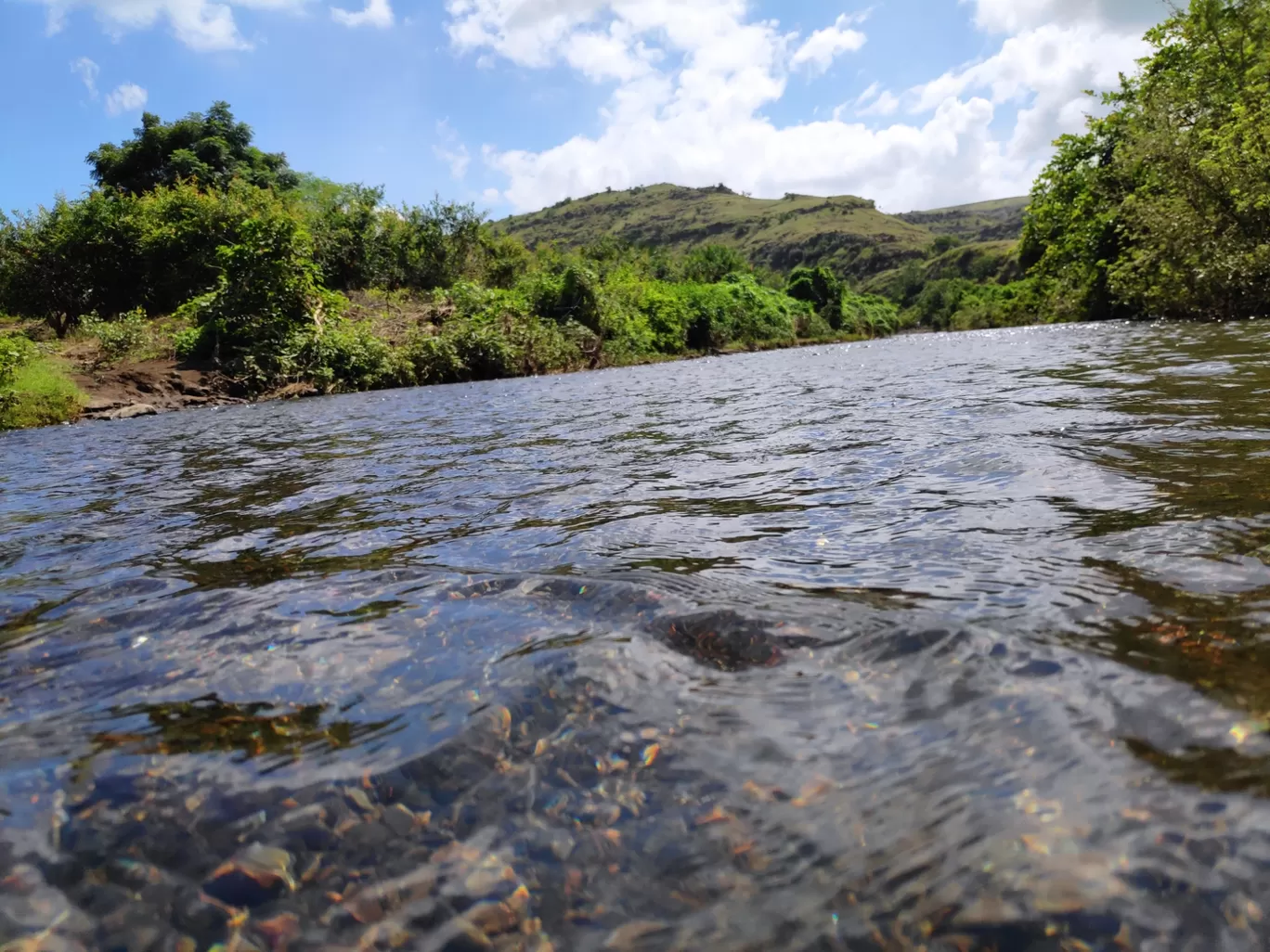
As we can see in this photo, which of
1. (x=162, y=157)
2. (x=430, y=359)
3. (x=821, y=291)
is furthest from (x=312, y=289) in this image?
(x=821, y=291)

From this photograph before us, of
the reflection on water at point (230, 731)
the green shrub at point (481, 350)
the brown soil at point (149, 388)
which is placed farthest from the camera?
the green shrub at point (481, 350)

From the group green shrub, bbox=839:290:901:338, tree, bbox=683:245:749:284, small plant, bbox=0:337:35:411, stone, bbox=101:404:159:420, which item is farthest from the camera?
green shrub, bbox=839:290:901:338

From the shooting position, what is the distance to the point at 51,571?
3.49 metres

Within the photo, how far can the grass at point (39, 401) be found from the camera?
1462 centimetres

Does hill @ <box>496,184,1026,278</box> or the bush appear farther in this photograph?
hill @ <box>496,184,1026,278</box>

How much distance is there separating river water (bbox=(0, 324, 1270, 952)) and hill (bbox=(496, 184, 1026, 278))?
14827 centimetres

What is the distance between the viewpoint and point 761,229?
177750mm

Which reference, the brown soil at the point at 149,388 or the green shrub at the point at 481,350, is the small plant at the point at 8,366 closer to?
the brown soil at the point at 149,388

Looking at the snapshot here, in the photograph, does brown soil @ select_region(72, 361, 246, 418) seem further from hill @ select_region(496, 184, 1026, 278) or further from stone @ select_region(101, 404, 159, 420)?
hill @ select_region(496, 184, 1026, 278)

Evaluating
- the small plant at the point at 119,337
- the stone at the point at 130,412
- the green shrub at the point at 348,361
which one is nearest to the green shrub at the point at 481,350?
the green shrub at the point at 348,361

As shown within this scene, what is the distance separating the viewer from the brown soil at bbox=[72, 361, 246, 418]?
16.2 meters

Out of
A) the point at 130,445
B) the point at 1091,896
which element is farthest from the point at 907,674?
the point at 130,445

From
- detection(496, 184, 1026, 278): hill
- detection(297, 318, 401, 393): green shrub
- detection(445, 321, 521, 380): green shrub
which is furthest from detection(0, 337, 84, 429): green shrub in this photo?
detection(496, 184, 1026, 278): hill

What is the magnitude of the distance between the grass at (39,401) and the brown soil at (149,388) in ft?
1.18
